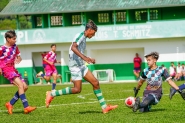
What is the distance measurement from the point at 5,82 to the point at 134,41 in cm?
1176

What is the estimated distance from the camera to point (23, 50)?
165 feet

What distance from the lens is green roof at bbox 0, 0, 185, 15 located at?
47438mm

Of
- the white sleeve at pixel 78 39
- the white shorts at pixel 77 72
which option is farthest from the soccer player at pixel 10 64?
the white sleeve at pixel 78 39

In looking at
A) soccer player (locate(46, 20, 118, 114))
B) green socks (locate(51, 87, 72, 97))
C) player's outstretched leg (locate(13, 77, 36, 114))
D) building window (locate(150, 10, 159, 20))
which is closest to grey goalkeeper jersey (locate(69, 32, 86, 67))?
soccer player (locate(46, 20, 118, 114))

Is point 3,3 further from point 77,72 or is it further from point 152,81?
point 152,81

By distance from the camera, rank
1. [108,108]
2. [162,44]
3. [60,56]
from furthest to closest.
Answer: [60,56], [162,44], [108,108]

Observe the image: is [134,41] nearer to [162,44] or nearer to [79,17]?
[162,44]

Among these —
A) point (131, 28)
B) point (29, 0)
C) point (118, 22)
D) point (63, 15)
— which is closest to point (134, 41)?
point (131, 28)

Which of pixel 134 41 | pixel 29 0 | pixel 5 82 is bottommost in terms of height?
pixel 5 82

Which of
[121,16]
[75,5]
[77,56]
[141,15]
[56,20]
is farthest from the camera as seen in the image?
[56,20]

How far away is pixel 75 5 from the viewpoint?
50094 mm

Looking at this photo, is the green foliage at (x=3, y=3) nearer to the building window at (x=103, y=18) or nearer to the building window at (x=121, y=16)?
the building window at (x=103, y=18)

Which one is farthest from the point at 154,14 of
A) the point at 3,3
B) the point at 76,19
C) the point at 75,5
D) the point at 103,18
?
the point at 3,3

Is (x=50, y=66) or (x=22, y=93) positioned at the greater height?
(x=22, y=93)
